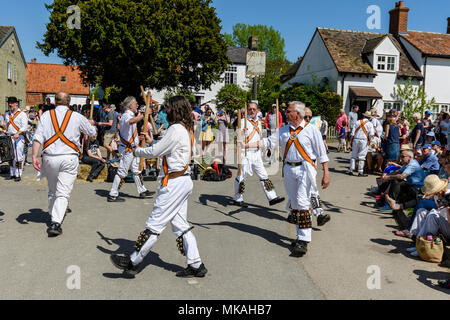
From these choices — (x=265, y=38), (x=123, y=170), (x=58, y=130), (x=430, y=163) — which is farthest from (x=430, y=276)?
(x=265, y=38)

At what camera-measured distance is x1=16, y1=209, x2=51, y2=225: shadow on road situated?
7102 millimetres

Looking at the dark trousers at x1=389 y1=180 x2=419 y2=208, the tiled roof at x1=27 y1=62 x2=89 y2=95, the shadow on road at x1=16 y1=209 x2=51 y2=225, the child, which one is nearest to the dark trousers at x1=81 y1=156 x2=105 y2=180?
the shadow on road at x1=16 y1=209 x2=51 y2=225

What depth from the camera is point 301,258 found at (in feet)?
18.1

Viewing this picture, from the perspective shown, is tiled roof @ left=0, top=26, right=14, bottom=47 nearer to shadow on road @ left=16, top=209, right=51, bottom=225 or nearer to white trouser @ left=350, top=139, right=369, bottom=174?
white trouser @ left=350, top=139, right=369, bottom=174

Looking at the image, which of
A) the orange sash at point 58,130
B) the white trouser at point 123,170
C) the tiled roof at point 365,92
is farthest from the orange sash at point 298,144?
the tiled roof at point 365,92

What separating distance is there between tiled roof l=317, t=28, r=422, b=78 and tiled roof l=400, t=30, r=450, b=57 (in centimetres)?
119

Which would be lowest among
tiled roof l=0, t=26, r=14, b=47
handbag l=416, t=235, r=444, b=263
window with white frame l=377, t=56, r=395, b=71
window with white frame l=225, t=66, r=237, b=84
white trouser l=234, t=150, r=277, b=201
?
handbag l=416, t=235, r=444, b=263

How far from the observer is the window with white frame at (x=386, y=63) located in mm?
31797

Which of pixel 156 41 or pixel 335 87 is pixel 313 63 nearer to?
A: pixel 335 87

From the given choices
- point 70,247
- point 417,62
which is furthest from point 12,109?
point 417,62

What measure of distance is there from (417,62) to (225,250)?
107ft

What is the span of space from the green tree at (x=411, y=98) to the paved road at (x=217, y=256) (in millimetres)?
25913


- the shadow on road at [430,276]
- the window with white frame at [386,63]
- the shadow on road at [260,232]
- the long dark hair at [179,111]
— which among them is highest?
the window with white frame at [386,63]

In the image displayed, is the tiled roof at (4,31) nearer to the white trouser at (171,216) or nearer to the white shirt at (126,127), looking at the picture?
the white shirt at (126,127)
